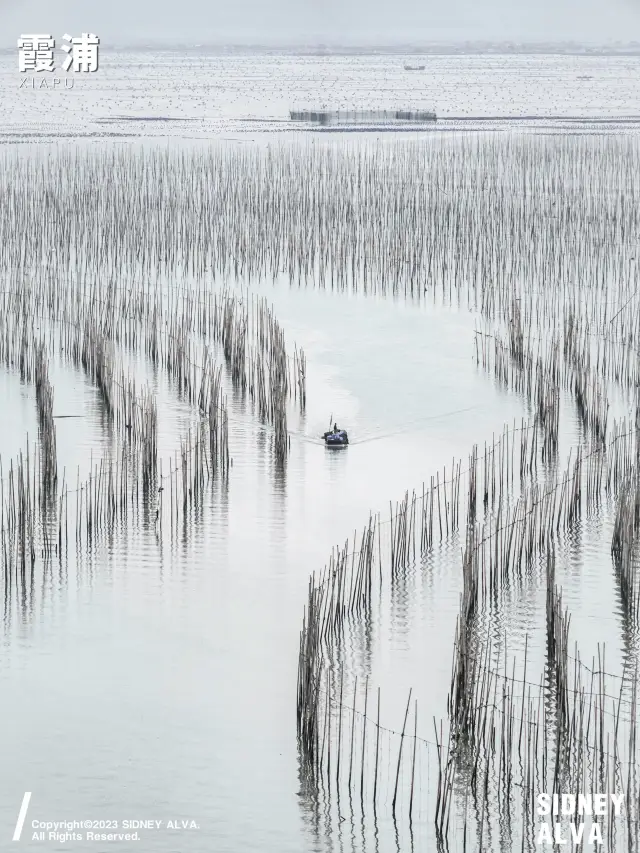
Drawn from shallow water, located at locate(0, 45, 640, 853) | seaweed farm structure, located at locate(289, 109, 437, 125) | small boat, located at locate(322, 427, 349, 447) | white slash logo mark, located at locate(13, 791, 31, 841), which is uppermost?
seaweed farm structure, located at locate(289, 109, 437, 125)

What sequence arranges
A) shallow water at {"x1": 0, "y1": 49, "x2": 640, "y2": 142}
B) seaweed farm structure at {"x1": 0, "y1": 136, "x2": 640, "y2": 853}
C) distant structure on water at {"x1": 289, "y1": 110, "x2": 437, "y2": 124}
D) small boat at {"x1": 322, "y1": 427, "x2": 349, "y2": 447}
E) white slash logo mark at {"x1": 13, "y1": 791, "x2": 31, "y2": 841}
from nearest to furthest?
white slash logo mark at {"x1": 13, "y1": 791, "x2": 31, "y2": 841} < seaweed farm structure at {"x1": 0, "y1": 136, "x2": 640, "y2": 853} < small boat at {"x1": 322, "y1": 427, "x2": 349, "y2": 447} < shallow water at {"x1": 0, "y1": 49, "x2": 640, "y2": 142} < distant structure on water at {"x1": 289, "y1": 110, "x2": 437, "y2": 124}

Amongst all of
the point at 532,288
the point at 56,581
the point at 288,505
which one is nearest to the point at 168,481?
the point at 288,505

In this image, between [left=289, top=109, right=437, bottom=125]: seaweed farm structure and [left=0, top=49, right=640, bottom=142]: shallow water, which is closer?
[left=0, top=49, right=640, bottom=142]: shallow water

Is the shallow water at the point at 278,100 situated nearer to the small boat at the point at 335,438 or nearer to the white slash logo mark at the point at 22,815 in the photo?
the small boat at the point at 335,438

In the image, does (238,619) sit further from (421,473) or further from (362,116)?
(362,116)

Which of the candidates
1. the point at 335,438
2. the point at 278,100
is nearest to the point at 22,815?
the point at 335,438

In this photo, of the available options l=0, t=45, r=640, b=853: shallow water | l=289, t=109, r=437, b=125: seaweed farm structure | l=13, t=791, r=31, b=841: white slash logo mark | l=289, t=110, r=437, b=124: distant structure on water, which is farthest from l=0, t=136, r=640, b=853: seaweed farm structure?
l=289, t=110, r=437, b=124: distant structure on water

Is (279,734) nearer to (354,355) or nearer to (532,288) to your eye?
(354,355)

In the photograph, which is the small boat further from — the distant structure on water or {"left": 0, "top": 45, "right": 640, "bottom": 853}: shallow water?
the distant structure on water
